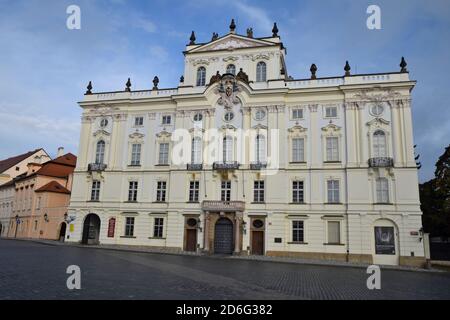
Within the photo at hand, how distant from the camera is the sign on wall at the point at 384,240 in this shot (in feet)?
107

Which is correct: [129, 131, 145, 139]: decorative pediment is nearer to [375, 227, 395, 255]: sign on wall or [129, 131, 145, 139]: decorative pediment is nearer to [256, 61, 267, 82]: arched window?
[256, 61, 267, 82]: arched window

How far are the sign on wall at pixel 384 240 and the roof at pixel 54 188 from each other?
43.6 m

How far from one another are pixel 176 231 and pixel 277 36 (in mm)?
22833

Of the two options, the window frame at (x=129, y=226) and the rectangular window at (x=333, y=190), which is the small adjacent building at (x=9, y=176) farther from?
the rectangular window at (x=333, y=190)

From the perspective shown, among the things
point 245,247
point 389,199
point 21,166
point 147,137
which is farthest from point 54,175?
→ point 389,199

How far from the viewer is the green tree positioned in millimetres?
42281

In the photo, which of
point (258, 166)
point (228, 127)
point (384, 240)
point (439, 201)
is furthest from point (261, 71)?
point (439, 201)

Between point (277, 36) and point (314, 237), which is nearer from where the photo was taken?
point (314, 237)

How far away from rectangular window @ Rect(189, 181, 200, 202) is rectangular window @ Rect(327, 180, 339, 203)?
41.4 feet

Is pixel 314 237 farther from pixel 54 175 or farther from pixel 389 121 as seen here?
pixel 54 175

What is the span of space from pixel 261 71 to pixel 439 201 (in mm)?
25893

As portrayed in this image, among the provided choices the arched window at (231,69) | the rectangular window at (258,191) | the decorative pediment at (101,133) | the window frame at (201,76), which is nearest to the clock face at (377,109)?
A: the rectangular window at (258,191)

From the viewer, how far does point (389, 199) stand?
33312 millimetres

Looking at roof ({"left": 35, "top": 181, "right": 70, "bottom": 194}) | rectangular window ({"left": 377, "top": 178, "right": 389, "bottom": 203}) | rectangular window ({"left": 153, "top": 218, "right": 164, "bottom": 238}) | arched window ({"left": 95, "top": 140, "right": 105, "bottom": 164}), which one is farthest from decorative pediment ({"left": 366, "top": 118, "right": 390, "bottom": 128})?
roof ({"left": 35, "top": 181, "right": 70, "bottom": 194})
